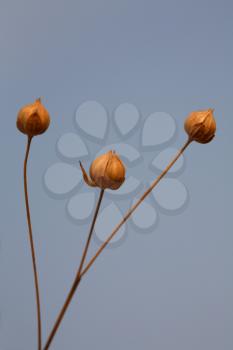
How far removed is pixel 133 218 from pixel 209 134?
783 millimetres

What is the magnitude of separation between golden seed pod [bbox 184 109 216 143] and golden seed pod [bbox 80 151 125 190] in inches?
3.2

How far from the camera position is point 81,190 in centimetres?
113

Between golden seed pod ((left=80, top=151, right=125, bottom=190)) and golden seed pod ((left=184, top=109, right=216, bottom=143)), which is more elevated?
golden seed pod ((left=184, top=109, right=216, bottom=143))

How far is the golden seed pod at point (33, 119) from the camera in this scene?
38 centimetres

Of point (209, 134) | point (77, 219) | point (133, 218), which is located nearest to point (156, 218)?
point (133, 218)

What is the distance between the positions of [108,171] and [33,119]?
79 mm

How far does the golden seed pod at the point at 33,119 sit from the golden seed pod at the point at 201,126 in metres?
0.13

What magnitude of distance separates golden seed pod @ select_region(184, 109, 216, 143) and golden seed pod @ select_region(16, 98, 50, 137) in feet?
0.42

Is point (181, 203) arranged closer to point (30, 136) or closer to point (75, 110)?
point (75, 110)

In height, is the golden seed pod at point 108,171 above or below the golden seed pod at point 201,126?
below

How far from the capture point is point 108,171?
1.17 feet

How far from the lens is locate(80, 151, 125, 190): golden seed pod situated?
358 millimetres

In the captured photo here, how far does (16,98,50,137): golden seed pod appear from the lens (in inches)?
14.9

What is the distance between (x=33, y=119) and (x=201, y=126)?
0.48 feet
